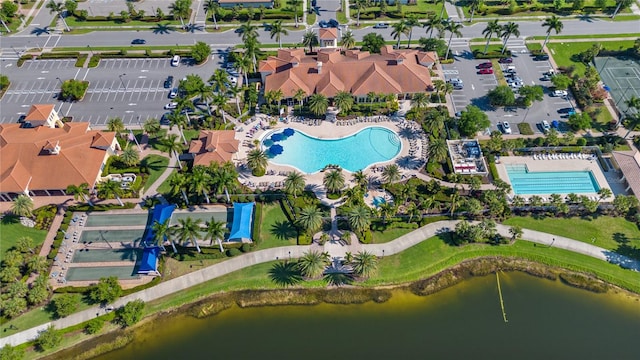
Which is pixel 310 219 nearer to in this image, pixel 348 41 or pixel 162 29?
pixel 348 41

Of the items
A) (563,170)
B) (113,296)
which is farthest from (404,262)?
(113,296)

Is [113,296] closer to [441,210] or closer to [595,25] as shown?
[441,210]

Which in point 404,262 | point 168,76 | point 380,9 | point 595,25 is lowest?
point 404,262

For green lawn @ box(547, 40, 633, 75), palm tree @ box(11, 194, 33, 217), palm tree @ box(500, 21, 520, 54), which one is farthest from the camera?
green lawn @ box(547, 40, 633, 75)

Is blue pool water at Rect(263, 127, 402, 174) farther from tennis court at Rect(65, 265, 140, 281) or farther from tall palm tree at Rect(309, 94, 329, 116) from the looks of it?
tennis court at Rect(65, 265, 140, 281)

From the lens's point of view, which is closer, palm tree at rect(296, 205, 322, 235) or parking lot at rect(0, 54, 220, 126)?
palm tree at rect(296, 205, 322, 235)

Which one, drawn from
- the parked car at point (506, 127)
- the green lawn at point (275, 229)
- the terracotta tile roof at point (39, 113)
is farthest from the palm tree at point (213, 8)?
the parked car at point (506, 127)

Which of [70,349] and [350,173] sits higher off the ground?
[350,173]

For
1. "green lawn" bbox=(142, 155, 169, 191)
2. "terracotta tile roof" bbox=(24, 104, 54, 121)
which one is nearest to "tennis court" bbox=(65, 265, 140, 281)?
"green lawn" bbox=(142, 155, 169, 191)
